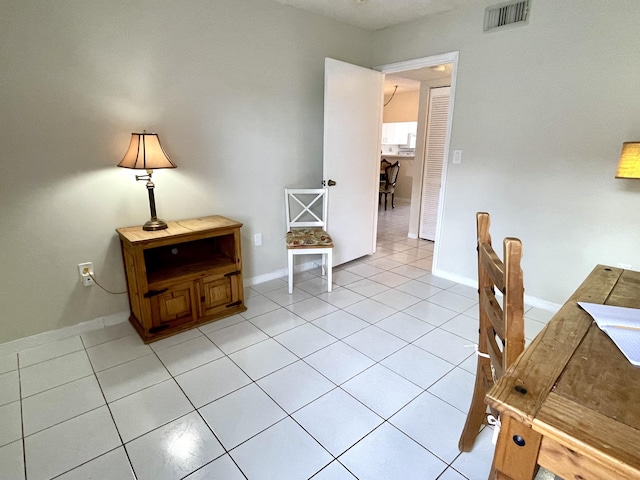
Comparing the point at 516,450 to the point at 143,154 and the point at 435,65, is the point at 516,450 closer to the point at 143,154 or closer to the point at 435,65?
the point at 143,154

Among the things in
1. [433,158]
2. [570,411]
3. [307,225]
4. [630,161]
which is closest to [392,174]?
[433,158]

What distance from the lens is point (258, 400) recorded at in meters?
1.73

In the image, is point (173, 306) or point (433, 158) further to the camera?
point (433, 158)

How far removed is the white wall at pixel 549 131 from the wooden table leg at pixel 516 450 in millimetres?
2378

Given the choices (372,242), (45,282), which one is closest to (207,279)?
(45,282)

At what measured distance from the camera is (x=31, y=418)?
1607mm

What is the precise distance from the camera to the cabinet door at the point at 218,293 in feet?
8.02

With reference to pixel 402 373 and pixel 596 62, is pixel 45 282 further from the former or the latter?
pixel 596 62

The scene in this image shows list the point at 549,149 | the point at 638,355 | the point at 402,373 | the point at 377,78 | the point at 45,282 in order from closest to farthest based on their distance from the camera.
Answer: the point at 638,355 < the point at 402,373 < the point at 45,282 < the point at 549,149 < the point at 377,78

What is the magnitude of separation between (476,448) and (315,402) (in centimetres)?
74

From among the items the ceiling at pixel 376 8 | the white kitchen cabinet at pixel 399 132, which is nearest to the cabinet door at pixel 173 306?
the ceiling at pixel 376 8

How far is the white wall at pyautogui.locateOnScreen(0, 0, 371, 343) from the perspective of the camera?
77.2 inches

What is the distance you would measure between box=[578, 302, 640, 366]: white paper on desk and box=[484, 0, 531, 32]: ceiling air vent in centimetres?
238

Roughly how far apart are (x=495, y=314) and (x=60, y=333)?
2580mm
